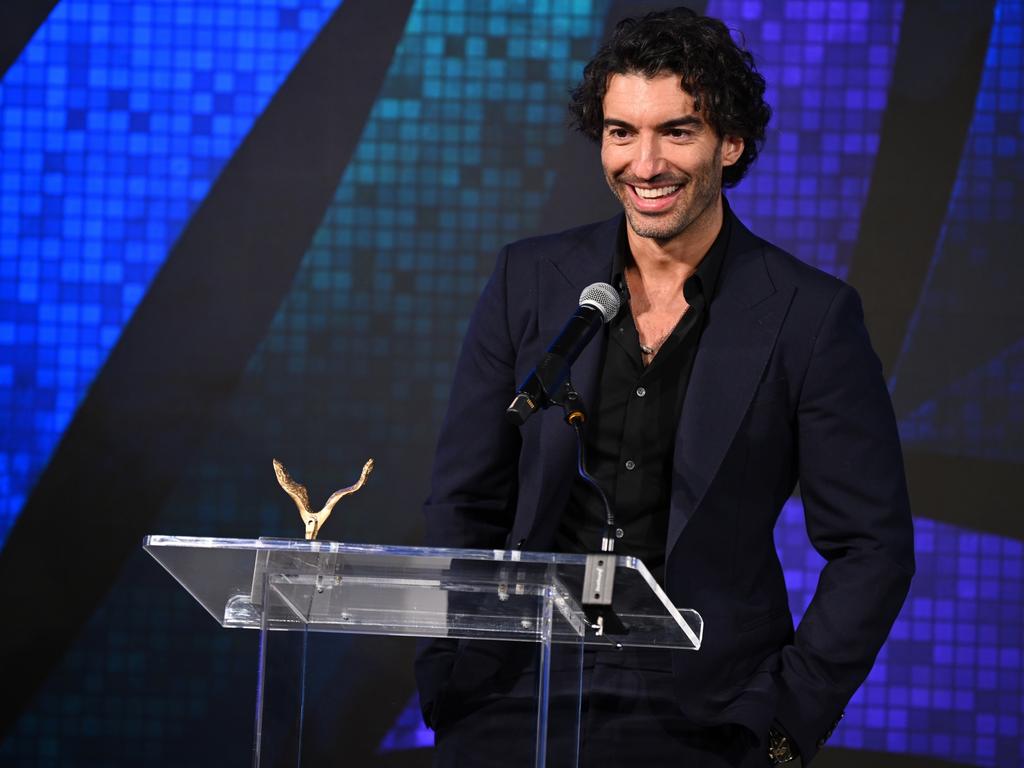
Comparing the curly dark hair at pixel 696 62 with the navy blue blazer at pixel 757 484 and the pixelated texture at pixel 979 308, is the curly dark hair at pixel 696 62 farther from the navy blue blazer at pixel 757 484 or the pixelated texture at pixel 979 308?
the pixelated texture at pixel 979 308

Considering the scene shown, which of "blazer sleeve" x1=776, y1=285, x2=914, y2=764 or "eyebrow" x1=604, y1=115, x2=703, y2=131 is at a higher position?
"eyebrow" x1=604, y1=115, x2=703, y2=131

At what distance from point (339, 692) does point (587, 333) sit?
0.58 meters

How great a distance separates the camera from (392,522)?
382cm

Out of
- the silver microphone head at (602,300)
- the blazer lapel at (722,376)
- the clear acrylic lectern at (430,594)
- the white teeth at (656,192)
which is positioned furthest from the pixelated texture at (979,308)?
the clear acrylic lectern at (430,594)

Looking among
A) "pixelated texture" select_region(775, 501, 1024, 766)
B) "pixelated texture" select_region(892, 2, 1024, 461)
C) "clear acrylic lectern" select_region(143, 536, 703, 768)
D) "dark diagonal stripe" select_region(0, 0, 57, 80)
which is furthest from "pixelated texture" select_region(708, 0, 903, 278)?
"clear acrylic lectern" select_region(143, 536, 703, 768)

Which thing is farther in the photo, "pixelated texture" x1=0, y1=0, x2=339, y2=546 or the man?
"pixelated texture" x1=0, y1=0, x2=339, y2=546

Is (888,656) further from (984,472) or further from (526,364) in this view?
(526,364)

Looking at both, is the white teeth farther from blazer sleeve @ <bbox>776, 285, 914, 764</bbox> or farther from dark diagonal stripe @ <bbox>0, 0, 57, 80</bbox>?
Result: dark diagonal stripe @ <bbox>0, 0, 57, 80</bbox>

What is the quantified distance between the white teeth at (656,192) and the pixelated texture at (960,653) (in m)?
1.88

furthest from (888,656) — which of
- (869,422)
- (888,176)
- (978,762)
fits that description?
(869,422)

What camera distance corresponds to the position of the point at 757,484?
217cm

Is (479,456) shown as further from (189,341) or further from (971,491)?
(971,491)

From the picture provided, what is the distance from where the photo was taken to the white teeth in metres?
2.23

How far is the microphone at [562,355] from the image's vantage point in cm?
170
